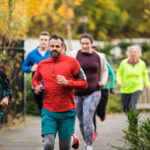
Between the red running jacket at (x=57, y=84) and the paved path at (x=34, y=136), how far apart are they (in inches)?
63.2

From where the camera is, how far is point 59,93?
18.1 feet

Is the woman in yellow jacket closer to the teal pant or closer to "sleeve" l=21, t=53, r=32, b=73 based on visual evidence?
"sleeve" l=21, t=53, r=32, b=73

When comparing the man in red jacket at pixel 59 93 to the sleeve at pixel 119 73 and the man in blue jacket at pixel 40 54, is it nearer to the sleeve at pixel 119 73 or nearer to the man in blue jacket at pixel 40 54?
the man in blue jacket at pixel 40 54

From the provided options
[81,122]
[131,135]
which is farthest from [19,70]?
[131,135]

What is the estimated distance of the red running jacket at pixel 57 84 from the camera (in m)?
5.52

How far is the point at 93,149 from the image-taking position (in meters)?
7.58

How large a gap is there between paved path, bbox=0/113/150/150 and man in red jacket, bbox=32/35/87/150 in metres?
1.52

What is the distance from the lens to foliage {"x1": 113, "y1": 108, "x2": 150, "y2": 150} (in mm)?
4949

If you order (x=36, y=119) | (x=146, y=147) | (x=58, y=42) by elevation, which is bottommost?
(x=36, y=119)

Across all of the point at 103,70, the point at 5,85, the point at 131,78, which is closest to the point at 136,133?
the point at 5,85

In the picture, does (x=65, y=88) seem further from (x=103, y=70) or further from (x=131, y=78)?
(x=131, y=78)

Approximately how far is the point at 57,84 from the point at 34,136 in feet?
12.6

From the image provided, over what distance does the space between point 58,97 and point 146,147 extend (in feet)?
4.18

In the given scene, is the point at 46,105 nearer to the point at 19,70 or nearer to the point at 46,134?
the point at 46,134
